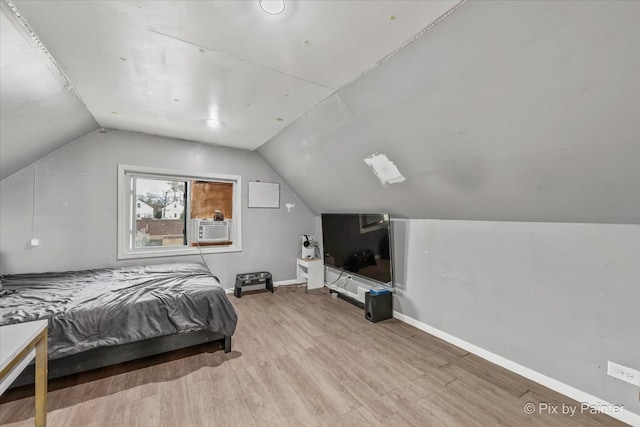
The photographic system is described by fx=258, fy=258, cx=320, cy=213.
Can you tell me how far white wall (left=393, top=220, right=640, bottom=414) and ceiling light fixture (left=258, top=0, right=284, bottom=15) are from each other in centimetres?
238

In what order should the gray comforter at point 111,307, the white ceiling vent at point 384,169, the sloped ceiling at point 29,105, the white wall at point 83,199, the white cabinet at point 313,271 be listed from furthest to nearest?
the white cabinet at point 313,271 < the white wall at point 83,199 < the white ceiling vent at point 384,169 < the gray comforter at point 111,307 < the sloped ceiling at point 29,105

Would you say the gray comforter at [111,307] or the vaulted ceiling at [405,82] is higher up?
the vaulted ceiling at [405,82]

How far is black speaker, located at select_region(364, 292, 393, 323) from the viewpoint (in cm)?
313

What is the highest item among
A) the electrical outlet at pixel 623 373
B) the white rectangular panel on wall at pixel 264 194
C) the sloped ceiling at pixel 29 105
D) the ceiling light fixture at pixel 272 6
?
the ceiling light fixture at pixel 272 6

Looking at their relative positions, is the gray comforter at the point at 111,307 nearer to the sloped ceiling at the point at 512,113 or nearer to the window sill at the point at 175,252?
the window sill at the point at 175,252

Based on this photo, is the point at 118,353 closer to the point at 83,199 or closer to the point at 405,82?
the point at 83,199

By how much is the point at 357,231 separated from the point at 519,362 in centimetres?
206

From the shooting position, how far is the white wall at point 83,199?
3.00 metres

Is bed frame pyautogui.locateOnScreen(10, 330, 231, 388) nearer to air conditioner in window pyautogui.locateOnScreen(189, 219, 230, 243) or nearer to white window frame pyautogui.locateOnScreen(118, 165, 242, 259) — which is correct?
white window frame pyautogui.locateOnScreen(118, 165, 242, 259)

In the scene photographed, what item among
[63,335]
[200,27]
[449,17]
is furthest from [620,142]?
[63,335]

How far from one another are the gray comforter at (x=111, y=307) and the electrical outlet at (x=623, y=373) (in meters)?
2.85

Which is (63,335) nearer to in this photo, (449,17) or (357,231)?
(357,231)

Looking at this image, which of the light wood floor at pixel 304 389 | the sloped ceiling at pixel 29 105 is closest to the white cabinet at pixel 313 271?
the light wood floor at pixel 304 389

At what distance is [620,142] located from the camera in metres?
1.39
